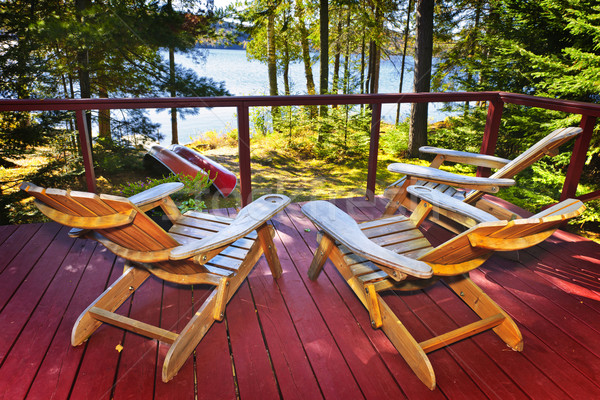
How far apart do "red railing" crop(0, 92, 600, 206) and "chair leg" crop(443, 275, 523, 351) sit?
1685 millimetres

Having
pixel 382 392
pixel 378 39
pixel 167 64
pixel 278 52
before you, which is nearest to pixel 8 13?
pixel 167 64

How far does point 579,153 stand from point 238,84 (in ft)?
99.4

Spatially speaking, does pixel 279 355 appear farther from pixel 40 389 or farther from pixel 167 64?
pixel 167 64

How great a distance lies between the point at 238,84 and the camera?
101 feet

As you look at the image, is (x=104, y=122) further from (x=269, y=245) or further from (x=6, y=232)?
(x=269, y=245)

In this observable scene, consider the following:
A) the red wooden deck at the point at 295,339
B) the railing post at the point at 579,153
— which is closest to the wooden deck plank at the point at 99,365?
the red wooden deck at the point at 295,339

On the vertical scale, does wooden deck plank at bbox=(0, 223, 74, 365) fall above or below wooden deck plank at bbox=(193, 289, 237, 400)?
above

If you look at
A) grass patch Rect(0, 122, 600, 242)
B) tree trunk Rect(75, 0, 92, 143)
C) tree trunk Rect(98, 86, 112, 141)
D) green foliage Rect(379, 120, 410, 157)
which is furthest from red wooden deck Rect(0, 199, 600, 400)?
green foliage Rect(379, 120, 410, 157)

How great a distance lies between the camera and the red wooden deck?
158 centimetres

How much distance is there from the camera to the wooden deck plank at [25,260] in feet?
7.45

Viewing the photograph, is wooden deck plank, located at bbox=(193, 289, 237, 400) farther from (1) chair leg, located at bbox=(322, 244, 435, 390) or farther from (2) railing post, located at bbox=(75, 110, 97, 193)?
(2) railing post, located at bbox=(75, 110, 97, 193)

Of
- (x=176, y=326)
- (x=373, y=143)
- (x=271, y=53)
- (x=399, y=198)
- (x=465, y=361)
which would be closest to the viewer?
(x=465, y=361)

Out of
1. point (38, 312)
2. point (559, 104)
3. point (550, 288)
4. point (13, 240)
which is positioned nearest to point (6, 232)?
point (13, 240)

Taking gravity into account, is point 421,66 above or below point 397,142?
above
